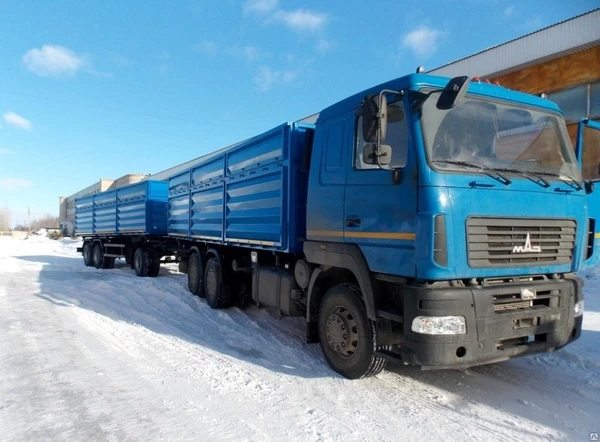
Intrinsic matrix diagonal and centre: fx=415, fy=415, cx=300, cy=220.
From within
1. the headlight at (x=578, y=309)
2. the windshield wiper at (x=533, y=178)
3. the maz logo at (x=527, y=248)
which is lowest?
the headlight at (x=578, y=309)

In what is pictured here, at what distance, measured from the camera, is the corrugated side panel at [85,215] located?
17.5 meters

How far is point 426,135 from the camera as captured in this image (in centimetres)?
359

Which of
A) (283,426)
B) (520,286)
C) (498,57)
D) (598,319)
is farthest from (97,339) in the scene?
(498,57)

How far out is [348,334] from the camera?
4250mm

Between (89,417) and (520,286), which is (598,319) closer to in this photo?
(520,286)

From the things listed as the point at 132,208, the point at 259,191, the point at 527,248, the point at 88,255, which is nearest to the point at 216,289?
the point at 259,191

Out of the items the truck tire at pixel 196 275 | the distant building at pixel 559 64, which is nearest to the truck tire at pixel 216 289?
the truck tire at pixel 196 275

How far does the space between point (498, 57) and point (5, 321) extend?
1441cm

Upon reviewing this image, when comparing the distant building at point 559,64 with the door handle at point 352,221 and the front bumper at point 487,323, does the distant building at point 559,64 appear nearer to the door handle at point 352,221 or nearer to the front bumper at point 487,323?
the front bumper at point 487,323

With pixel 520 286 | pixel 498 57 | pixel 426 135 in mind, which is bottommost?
pixel 520 286

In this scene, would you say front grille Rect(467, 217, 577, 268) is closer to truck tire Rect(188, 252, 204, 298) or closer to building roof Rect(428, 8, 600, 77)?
truck tire Rect(188, 252, 204, 298)

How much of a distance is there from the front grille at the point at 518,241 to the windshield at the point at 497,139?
1.63ft

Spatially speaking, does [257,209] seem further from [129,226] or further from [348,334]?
[129,226]

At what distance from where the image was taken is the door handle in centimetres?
417
